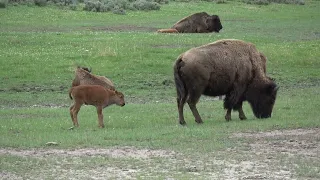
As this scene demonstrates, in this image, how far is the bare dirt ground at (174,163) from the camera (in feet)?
36.3

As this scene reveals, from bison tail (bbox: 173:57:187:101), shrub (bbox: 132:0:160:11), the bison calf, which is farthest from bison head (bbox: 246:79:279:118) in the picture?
shrub (bbox: 132:0:160:11)

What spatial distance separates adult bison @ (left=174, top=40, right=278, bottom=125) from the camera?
1642 cm

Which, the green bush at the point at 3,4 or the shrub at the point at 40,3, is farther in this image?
the shrub at the point at 40,3

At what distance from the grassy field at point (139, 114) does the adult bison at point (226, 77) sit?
50 centimetres

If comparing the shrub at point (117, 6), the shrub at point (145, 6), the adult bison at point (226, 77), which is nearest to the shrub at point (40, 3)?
the shrub at point (117, 6)

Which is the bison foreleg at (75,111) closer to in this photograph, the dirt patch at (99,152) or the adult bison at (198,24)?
the dirt patch at (99,152)

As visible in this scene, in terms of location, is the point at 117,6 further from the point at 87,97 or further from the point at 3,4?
the point at 87,97

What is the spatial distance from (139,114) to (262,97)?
284 cm

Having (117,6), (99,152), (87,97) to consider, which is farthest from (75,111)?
(117,6)

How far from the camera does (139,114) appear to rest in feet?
59.2

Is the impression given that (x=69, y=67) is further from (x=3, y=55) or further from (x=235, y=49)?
(x=235, y=49)

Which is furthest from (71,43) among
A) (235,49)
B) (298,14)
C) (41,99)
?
(298,14)

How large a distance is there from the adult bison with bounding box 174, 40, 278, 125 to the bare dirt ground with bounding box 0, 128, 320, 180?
2.86 metres

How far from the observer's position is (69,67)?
24.7 meters
